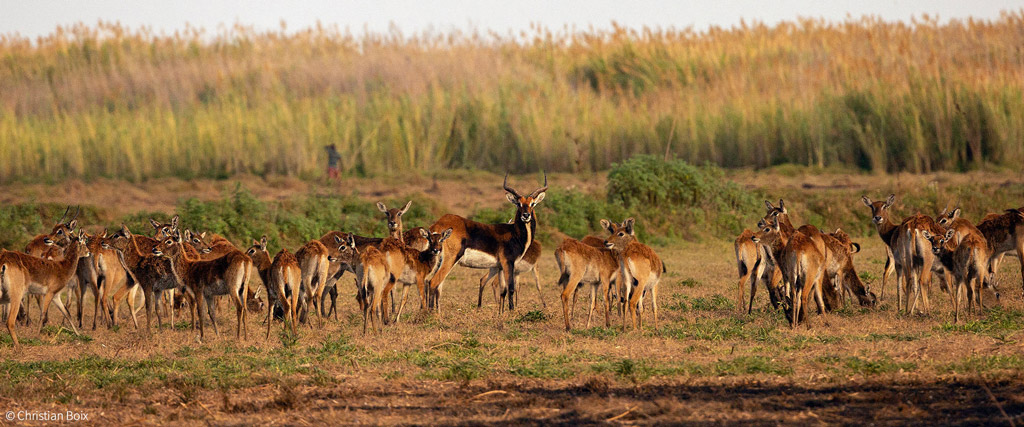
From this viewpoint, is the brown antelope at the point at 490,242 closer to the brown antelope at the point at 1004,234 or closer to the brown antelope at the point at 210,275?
the brown antelope at the point at 210,275

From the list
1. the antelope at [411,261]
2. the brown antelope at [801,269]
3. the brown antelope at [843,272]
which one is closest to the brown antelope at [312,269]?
the antelope at [411,261]

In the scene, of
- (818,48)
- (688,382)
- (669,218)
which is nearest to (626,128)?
(669,218)

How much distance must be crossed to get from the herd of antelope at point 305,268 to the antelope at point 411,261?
14 millimetres

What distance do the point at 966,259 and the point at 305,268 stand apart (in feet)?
24.0

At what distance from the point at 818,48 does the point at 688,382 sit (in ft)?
86.8

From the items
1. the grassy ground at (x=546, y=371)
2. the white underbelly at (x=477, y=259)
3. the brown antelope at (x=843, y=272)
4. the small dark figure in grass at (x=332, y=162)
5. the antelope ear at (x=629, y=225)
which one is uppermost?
the small dark figure in grass at (x=332, y=162)

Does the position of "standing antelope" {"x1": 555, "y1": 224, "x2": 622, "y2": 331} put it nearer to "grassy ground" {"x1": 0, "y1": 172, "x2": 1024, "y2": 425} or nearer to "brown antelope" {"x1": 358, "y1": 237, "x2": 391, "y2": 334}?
"grassy ground" {"x1": 0, "y1": 172, "x2": 1024, "y2": 425}

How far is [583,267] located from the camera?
461 inches

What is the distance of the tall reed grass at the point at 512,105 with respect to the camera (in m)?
23.9

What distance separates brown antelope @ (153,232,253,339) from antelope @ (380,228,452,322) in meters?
1.67

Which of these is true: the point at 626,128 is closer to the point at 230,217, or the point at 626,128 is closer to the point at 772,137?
the point at 772,137

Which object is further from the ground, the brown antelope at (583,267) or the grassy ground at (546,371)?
the brown antelope at (583,267)

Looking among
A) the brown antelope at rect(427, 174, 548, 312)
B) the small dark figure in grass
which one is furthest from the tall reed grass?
the brown antelope at rect(427, 174, 548, 312)

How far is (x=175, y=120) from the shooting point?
26.4 metres
